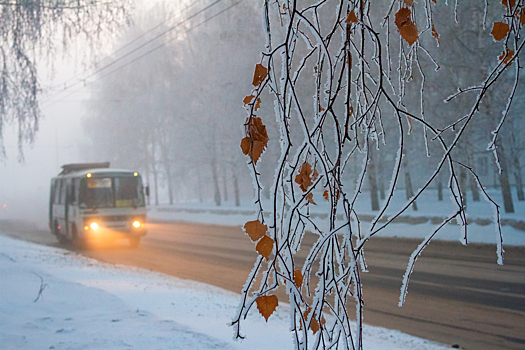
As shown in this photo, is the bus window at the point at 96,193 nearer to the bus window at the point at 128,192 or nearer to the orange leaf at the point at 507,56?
the bus window at the point at 128,192

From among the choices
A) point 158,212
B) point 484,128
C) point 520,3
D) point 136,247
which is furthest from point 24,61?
point 158,212

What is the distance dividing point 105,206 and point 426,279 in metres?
10.1

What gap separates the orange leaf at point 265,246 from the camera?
1.11 m

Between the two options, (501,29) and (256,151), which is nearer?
(256,151)

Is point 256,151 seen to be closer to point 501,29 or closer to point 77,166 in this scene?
point 501,29

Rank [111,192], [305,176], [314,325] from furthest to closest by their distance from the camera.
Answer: [111,192] → [305,176] → [314,325]

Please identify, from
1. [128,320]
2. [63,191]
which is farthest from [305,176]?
[63,191]

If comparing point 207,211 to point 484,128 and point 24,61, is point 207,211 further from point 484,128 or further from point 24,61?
point 24,61

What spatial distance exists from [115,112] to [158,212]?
15.5 meters

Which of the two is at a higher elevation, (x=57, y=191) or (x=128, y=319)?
(x=57, y=191)

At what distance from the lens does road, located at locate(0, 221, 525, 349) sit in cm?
545

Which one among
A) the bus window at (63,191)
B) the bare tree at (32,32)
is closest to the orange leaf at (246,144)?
the bare tree at (32,32)

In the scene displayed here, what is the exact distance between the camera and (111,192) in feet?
49.2

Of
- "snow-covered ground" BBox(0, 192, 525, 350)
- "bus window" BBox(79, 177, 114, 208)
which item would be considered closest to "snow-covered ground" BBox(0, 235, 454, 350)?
"snow-covered ground" BBox(0, 192, 525, 350)
